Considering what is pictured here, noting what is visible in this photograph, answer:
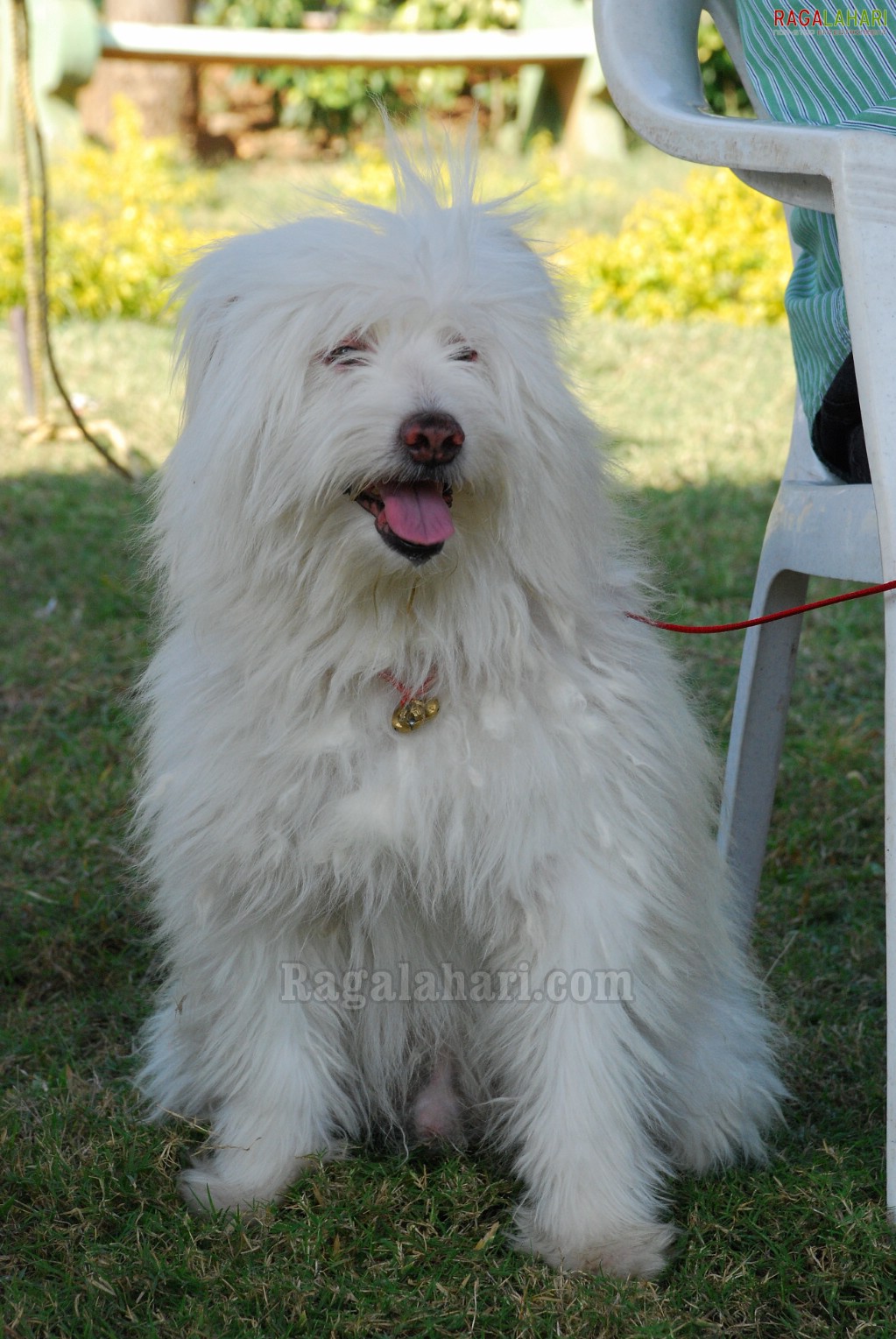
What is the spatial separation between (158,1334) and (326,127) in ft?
41.9

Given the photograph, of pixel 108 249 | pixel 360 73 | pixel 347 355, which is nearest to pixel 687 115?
pixel 347 355

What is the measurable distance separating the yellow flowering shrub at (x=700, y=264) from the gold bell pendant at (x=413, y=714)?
21.6 ft

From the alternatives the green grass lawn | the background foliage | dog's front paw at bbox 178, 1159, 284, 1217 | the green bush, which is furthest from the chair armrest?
the background foliage

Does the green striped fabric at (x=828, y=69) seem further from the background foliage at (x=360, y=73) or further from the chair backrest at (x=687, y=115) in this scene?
the background foliage at (x=360, y=73)

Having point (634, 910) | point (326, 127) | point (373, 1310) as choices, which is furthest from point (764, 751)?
point (326, 127)

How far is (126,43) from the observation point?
31.3 ft

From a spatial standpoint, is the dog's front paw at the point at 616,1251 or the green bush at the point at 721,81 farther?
the green bush at the point at 721,81

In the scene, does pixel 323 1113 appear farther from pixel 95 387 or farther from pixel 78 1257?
pixel 95 387

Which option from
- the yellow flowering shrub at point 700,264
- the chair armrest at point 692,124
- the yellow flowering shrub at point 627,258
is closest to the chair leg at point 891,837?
the chair armrest at point 692,124

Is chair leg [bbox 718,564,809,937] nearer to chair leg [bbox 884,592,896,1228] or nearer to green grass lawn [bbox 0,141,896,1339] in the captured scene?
green grass lawn [bbox 0,141,896,1339]

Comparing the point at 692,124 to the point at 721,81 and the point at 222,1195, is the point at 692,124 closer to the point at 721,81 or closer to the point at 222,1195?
the point at 222,1195

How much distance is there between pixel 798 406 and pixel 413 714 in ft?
3.08

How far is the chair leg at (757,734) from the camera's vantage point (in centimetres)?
245

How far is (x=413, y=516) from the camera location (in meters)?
1.78
